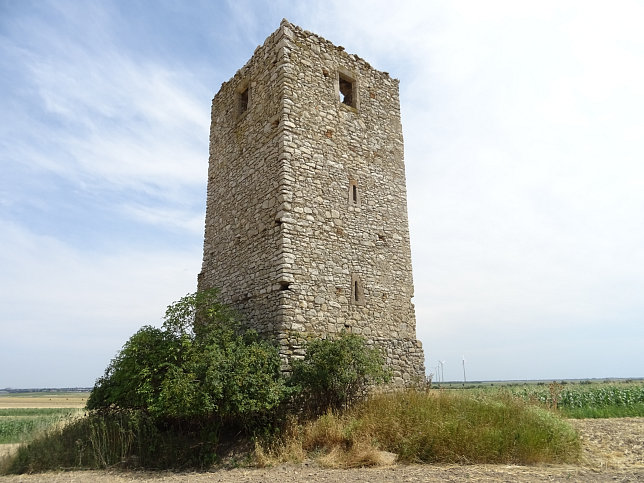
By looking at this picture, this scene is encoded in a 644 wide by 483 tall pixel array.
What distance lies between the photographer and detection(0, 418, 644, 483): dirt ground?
21.2ft

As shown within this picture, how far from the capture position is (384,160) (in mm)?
12852

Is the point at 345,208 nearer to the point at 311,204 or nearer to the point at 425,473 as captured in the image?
the point at 311,204

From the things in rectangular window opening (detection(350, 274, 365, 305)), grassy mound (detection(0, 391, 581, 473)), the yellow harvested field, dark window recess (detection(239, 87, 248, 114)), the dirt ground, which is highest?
dark window recess (detection(239, 87, 248, 114))

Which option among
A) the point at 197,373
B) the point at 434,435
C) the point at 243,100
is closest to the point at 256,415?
the point at 197,373

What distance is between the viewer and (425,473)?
6652 mm

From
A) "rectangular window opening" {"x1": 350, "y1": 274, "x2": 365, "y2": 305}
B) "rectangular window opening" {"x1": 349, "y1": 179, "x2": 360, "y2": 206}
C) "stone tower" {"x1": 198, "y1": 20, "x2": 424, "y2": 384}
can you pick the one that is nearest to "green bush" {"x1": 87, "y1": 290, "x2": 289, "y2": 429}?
"stone tower" {"x1": 198, "y1": 20, "x2": 424, "y2": 384}

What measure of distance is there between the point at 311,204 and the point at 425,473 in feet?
20.6

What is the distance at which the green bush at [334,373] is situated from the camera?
29.8 feet

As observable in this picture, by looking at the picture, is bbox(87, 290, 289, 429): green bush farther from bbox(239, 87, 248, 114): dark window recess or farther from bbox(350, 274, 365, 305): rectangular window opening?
bbox(239, 87, 248, 114): dark window recess

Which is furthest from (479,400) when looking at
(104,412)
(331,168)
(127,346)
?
(104,412)

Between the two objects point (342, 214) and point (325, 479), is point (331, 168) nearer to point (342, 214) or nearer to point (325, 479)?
point (342, 214)

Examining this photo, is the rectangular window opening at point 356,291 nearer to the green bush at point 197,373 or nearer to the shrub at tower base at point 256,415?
the shrub at tower base at point 256,415

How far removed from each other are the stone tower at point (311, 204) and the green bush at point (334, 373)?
0.43 meters

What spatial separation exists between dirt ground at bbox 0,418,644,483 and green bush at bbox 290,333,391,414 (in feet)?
5.47
